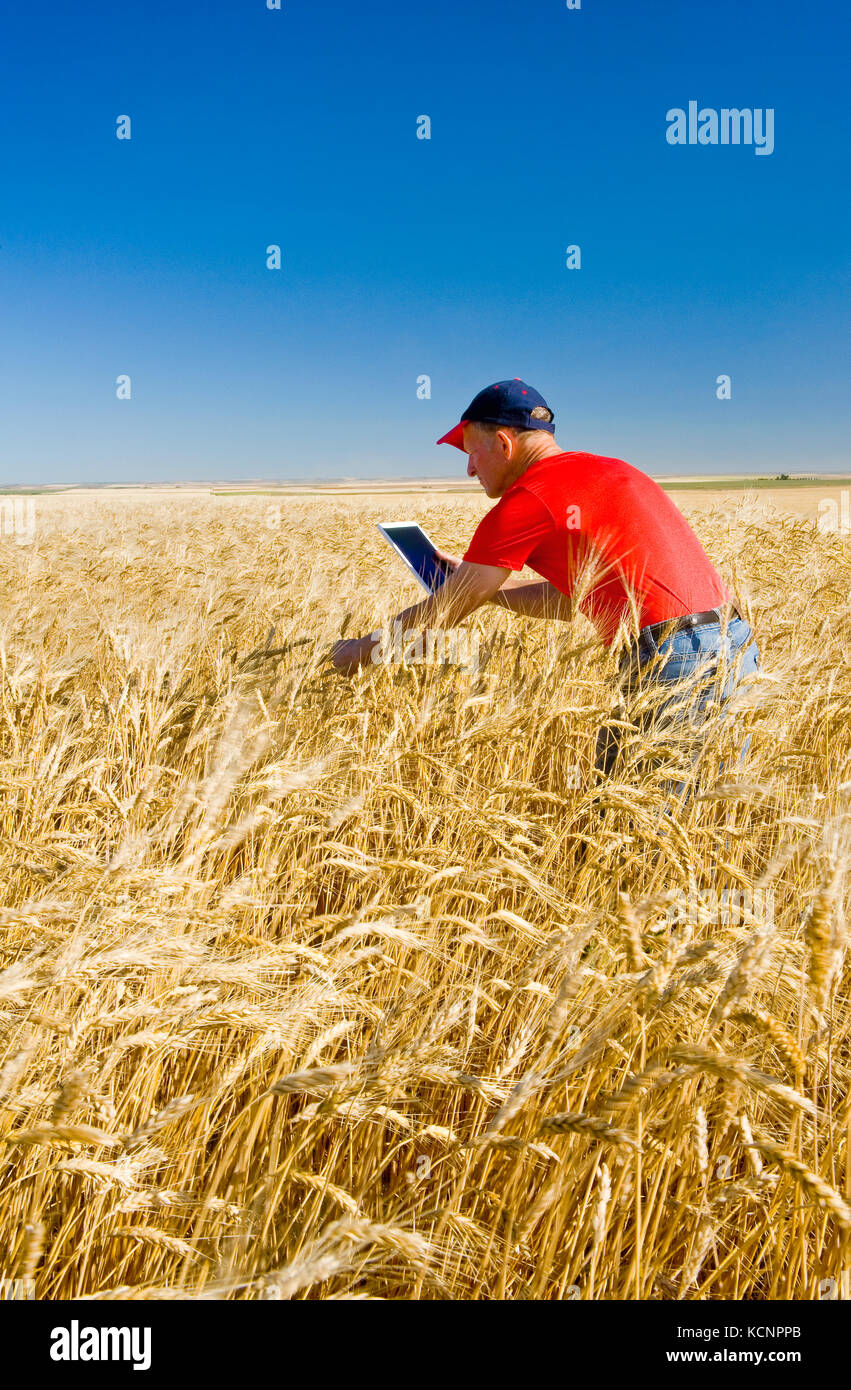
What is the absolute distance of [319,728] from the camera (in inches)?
100

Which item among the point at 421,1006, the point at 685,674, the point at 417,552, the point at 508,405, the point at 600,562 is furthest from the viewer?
the point at 417,552

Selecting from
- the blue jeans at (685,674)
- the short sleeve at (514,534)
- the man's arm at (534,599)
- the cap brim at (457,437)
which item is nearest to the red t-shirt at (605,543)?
the short sleeve at (514,534)

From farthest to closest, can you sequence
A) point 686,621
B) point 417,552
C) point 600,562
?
point 417,552 → point 600,562 → point 686,621

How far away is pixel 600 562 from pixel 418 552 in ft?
2.49

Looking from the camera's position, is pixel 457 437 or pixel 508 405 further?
pixel 457 437

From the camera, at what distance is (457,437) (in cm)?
311

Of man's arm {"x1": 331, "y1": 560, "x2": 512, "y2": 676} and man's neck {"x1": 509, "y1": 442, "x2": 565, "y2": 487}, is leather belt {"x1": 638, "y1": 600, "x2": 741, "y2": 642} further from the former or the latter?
man's neck {"x1": 509, "y1": 442, "x2": 565, "y2": 487}

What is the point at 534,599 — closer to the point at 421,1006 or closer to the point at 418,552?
the point at 418,552

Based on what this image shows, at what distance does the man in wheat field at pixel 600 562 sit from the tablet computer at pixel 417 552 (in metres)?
0.31

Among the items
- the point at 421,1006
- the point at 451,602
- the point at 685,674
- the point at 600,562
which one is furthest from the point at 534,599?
the point at 421,1006

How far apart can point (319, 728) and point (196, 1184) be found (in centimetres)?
147

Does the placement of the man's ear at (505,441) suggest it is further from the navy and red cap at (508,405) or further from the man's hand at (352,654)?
the man's hand at (352,654)

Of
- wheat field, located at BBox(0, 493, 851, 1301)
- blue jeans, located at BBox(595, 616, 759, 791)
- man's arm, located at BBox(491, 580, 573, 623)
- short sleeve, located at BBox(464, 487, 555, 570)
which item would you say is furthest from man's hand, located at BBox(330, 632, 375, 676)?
blue jeans, located at BBox(595, 616, 759, 791)

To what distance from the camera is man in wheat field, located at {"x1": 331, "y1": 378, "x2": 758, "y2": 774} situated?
2533mm
